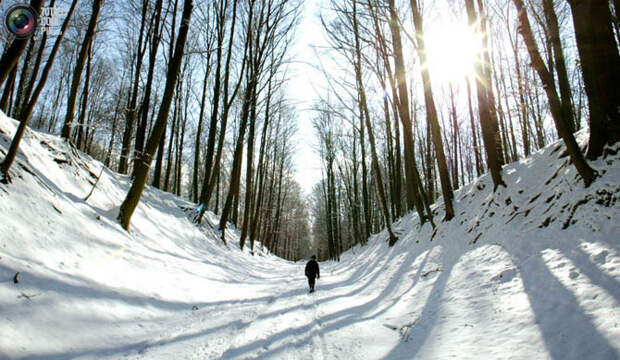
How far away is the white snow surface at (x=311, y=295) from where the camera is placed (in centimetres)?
306

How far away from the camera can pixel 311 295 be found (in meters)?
7.76

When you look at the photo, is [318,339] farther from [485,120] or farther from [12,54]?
[485,120]

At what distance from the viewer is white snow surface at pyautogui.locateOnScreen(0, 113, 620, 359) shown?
10.0 feet

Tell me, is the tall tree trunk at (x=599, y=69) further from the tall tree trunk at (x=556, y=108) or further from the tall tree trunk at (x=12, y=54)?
the tall tree trunk at (x=12, y=54)

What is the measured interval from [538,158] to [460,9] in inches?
458

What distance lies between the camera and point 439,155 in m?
10.0

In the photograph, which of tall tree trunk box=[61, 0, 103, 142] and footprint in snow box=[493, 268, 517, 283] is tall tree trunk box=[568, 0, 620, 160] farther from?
tall tree trunk box=[61, 0, 103, 142]

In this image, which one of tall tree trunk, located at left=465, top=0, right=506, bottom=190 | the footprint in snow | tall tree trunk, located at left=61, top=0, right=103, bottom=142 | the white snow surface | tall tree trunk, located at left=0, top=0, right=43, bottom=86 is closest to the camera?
the white snow surface

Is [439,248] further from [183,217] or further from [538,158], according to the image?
[183,217]

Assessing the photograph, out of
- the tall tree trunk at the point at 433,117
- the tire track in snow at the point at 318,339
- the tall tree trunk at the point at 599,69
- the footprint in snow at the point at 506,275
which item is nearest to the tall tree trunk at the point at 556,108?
the tall tree trunk at the point at 599,69

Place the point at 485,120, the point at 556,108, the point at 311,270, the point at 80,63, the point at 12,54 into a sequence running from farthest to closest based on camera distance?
1. the point at 485,120
2. the point at 311,270
3. the point at 80,63
4. the point at 556,108
5. the point at 12,54

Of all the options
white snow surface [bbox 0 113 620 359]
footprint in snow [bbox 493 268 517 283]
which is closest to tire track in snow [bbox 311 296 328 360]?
white snow surface [bbox 0 113 620 359]

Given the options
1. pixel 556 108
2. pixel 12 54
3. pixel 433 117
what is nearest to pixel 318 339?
pixel 556 108

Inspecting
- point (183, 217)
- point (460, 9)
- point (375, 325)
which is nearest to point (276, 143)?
point (183, 217)
